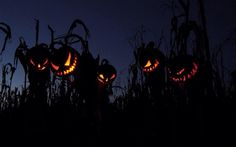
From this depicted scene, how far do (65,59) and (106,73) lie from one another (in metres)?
1.94

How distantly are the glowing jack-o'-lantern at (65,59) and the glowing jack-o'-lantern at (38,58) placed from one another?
0.45 meters

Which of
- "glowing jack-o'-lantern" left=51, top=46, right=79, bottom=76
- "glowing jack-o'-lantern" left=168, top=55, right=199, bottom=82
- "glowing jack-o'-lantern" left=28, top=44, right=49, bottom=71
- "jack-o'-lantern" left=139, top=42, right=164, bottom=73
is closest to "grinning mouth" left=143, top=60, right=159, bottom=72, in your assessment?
"jack-o'-lantern" left=139, top=42, right=164, bottom=73

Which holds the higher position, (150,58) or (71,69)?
(150,58)

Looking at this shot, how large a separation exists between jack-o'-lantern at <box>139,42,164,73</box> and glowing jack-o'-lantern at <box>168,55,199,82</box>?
29 centimetres


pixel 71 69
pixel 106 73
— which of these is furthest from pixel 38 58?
pixel 106 73

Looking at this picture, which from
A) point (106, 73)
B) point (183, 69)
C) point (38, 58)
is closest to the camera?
point (183, 69)

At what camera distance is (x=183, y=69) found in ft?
13.4

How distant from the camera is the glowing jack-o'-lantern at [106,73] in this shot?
Answer: 5.77 m

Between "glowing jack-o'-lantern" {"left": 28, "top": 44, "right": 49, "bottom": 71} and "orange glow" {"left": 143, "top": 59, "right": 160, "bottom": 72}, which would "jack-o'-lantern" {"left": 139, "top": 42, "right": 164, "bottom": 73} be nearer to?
"orange glow" {"left": 143, "top": 59, "right": 160, "bottom": 72}

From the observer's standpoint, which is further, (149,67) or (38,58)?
(38,58)

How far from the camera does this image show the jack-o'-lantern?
13.9 feet

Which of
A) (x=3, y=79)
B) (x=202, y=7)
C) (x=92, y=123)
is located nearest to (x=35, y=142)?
(x=92, y=123)

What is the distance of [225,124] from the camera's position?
3195 mm

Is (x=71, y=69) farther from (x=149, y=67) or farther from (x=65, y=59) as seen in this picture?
(x=149, y=67)
